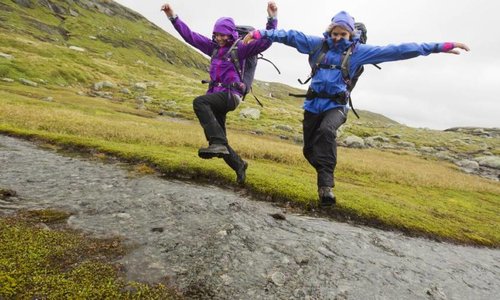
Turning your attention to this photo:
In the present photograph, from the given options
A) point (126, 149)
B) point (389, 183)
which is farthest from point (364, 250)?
point (389, 183)

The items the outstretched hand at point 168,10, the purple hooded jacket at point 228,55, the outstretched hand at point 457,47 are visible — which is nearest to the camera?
the outstretched hand at point 457,47

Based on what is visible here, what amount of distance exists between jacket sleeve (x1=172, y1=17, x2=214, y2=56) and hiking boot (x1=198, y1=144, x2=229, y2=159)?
325 cm

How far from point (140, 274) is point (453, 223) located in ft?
40.0

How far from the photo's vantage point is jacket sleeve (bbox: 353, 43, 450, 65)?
9.38 metres

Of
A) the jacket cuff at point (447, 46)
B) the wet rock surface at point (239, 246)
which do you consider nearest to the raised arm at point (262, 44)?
the wet rock surface at point (239, 246)

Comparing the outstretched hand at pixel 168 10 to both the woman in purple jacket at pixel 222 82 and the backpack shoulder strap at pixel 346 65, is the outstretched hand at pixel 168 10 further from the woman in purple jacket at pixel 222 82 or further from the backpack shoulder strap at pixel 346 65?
the backpack shoulder strap at pixel 346 65

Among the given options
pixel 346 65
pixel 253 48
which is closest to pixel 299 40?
pixel 253 48

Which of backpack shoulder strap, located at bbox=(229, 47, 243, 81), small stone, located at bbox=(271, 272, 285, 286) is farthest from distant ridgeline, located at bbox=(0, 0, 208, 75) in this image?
small stone, located at bbox=(271, 272, 285, 286)

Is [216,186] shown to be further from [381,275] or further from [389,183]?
[389,183]

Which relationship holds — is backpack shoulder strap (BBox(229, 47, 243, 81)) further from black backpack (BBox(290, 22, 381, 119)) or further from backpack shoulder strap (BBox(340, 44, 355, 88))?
backpack shoulder strap (BBox(340, 44, 355, 88))

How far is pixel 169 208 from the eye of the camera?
7.95m

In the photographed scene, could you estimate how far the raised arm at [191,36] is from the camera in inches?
447

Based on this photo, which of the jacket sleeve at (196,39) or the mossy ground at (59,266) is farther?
the jacket sleeve at (196,39)

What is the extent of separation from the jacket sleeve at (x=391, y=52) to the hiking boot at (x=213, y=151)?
4404mm
